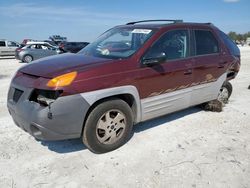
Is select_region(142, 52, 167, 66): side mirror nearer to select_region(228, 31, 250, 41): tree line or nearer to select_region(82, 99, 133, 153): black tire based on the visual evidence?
select_region(82, 99, 133, 153): black tire

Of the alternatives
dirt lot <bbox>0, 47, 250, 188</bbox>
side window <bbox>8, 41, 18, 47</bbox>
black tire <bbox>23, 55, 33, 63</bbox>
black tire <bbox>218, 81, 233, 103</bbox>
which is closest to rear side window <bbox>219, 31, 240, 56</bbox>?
black tire <bbox>218, 81, 233, 103</bbox>

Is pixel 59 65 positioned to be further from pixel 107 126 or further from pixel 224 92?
pixel 224 92

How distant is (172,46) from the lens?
4281 mm

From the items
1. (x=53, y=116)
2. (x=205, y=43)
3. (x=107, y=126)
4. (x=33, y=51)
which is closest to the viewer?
(x=53, y=116)

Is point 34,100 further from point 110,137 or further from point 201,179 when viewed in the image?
point 201,179

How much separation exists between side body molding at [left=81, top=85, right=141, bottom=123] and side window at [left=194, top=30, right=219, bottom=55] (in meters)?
1.66

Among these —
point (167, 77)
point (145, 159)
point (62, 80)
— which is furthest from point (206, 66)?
point (62, 80)

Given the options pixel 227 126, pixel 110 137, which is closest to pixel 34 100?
pixel 110 137

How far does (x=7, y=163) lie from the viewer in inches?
133

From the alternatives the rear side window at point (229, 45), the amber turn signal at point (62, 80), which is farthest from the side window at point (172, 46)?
the rear side window at point (229, 45)

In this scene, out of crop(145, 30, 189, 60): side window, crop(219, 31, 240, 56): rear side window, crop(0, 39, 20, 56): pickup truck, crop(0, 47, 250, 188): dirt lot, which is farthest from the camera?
crop(0, 39, 20, 56): pickup truck

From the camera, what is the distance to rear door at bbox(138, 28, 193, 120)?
152 inches

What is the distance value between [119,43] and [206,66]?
1690mm

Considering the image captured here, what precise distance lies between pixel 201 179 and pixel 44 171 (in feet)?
6.33
